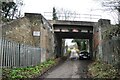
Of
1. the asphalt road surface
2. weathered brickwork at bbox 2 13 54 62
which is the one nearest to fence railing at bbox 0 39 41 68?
the asphalt road surface

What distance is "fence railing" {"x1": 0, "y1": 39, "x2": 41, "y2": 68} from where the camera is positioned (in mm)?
15578

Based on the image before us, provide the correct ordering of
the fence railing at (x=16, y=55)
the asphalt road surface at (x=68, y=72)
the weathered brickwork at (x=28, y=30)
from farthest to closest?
the weathered brickwork at (x=28, y=30) < the asphalt road surface at (x=68, y=72) < the fence railing at (x=16, y=55)

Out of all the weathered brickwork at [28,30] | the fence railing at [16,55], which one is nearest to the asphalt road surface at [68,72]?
the fence railing at [16,55]

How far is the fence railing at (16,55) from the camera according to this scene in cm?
1558

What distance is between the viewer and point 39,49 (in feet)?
90.2

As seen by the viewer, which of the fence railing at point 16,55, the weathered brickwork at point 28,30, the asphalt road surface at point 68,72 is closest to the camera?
the fence railing at point 16,55

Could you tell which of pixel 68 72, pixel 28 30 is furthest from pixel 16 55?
pixel 28 30

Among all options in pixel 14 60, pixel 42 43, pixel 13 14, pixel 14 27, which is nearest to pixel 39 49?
pixel 42 43

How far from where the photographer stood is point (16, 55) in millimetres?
18500

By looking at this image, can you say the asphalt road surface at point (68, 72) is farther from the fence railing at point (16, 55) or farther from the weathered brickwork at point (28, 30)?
the weathered brickwork at point (28, 30)

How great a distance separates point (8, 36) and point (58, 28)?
14.9 metres

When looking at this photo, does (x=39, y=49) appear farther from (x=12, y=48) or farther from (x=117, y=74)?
(x=117, y=74)

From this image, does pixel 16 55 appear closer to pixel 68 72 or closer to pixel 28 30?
pixel 68 72

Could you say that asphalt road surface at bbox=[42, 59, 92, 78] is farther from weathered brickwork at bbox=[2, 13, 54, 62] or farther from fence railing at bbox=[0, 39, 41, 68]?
weathered brickwork at bbox=[2, 13, 54, 62]
